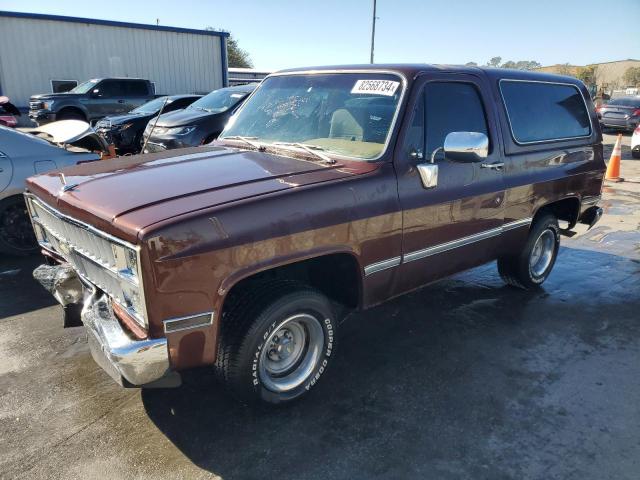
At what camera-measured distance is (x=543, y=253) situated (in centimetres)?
510

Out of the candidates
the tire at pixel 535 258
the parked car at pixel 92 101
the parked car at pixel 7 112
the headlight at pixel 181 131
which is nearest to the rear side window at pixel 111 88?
the parked car at pixel 92 101

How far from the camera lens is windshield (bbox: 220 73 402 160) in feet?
11.0

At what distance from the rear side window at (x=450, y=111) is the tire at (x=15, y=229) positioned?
174 inches

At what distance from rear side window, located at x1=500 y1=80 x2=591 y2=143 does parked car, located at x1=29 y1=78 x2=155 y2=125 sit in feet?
48.3

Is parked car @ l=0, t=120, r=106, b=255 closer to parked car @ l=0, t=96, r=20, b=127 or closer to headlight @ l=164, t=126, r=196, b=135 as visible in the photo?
headlight @ l=164, t=126, r=196, b=135

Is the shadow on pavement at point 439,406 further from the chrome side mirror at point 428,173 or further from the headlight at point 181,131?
the headlight at point 181,131

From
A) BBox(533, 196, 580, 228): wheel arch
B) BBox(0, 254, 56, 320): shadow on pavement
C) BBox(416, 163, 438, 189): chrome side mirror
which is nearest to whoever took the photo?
BBox(416, 163, 438, 189): chrome side mirror

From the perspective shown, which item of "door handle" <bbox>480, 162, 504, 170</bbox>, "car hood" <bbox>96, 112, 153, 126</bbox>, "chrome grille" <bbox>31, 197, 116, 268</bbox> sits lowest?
"car hood" <bbox>96, 112, 153, 126</bbox>

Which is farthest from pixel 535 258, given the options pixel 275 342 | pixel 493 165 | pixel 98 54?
pixel 98 54

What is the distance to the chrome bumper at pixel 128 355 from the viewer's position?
236 cm

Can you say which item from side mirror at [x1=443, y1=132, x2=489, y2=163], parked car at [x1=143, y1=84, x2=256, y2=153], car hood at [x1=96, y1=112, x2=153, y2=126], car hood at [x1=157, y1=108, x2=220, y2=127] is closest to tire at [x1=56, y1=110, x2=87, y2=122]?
car hood at [x1=96, y1=112, x2=153, y2=126]

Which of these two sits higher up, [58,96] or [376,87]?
[376,87]

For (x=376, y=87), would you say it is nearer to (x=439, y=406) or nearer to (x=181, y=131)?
(x=439, y=406)

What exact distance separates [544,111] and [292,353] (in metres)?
3.20
